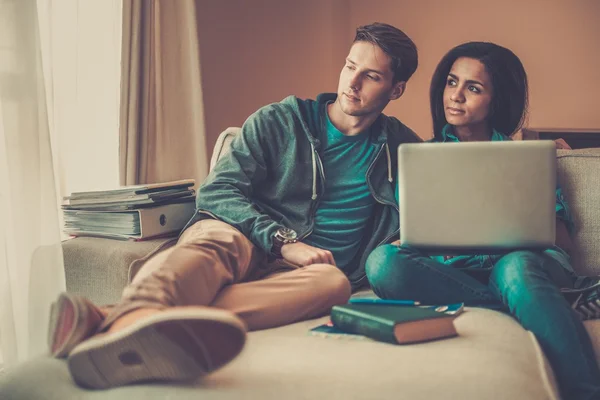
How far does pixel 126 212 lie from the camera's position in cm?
185

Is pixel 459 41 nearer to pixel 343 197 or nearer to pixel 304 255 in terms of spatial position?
pixel 343 197

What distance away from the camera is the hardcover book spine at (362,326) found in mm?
1314

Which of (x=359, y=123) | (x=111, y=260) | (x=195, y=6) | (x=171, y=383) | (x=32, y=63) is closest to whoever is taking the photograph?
(x=171, y=383)

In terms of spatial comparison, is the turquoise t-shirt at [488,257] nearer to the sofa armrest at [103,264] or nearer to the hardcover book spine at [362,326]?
the hardcover book spine at [362,326]

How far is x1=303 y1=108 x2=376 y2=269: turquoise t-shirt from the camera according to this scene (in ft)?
6.25

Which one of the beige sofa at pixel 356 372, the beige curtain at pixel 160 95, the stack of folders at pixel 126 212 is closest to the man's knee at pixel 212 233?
the stack of folders at pixel 126 212

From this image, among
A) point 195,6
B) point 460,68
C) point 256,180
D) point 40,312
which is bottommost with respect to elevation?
point 40,312

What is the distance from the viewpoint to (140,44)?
102 inches

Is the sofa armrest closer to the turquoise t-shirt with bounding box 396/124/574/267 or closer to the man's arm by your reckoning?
the man's arm

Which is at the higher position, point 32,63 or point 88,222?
point 32,63

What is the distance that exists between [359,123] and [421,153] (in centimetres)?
44

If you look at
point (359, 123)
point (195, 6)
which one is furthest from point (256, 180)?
point (195, 6)

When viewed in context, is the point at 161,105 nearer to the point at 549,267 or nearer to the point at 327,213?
the point at 327,213

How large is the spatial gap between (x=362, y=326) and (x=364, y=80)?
82cm
